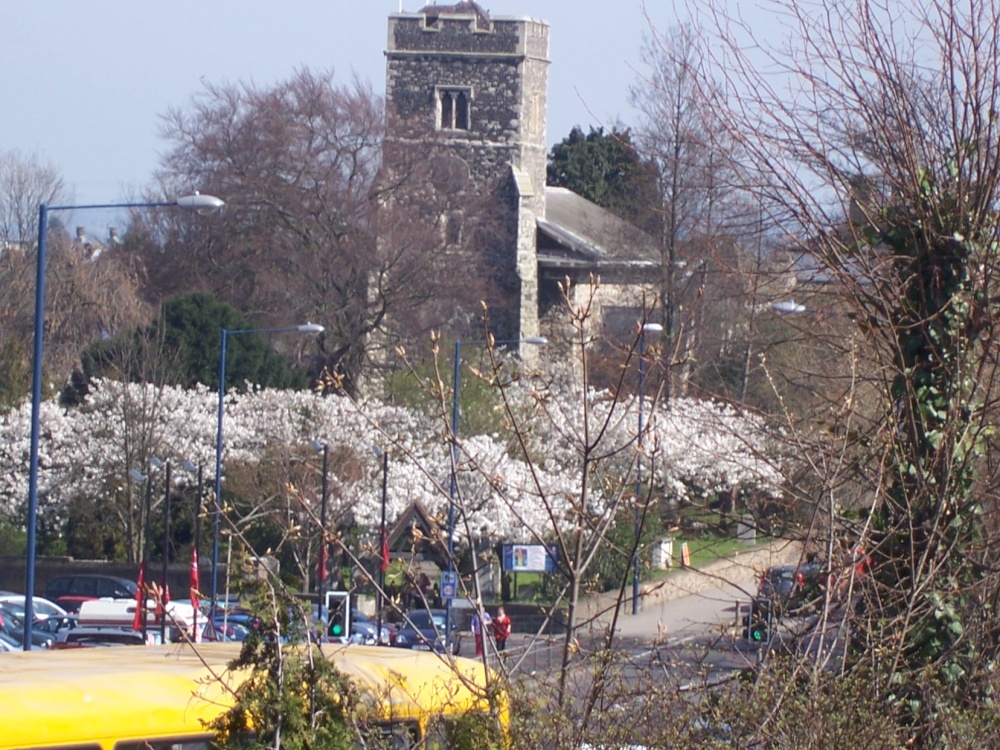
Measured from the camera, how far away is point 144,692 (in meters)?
6.11

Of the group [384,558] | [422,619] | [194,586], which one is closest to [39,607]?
[422,619]

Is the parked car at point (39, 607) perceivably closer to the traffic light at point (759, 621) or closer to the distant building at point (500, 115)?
the traffic light at point (759, 621)

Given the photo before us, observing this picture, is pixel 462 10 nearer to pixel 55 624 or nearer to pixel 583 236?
pixel 583 236

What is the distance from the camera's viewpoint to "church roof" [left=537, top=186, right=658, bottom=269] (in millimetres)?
55188

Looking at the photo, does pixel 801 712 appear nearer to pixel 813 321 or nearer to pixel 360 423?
pixel 813 321

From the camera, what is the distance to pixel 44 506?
4584 centimetres

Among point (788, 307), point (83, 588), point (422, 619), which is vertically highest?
point (788, 307)

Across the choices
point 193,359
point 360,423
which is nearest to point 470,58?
point 193,359

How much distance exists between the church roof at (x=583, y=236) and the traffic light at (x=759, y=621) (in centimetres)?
4192

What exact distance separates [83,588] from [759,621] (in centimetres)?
3398

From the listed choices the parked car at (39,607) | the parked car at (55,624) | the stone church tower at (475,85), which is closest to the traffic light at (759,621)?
the parked car at (55,624)

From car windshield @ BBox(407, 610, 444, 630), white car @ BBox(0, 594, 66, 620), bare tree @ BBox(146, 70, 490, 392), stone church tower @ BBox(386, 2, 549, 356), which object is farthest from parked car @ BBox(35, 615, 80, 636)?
stone church tower @ BBox(386, 2, 549, 356)

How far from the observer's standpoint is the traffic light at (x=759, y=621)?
21.6 feet

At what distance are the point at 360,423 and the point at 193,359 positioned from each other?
868 cm
